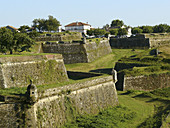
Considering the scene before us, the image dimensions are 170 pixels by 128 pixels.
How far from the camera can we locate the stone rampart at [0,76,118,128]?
2177cm

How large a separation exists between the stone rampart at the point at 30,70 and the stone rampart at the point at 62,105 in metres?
8.64

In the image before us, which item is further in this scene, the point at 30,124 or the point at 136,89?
the point at 136,89

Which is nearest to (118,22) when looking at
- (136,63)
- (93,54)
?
(93,54)

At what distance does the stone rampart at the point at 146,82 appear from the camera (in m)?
44.6

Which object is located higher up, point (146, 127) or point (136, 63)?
point (136, 63)

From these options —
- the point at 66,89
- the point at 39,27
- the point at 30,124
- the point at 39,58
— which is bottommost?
the point at 30,124

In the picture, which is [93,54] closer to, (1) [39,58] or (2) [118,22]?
(1) [39,58]

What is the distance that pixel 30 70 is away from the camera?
34.4m

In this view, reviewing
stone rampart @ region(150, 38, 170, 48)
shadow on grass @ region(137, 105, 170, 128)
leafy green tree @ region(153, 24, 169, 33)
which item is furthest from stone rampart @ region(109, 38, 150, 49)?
shadow on grass @ region(137, 105, 170, 128)

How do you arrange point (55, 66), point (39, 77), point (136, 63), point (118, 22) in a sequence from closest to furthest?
point (39, 77)
point (55, 66)
point (136, 63)
point (118, 22)

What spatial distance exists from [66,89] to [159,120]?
1102 cm

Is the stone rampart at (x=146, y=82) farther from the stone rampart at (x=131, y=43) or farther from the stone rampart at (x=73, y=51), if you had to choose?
the stone rampart at (x=131, y=43)

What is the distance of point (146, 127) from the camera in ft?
86.1

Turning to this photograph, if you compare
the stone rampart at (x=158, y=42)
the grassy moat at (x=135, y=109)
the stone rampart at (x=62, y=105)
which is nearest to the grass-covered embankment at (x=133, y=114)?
the grassy moat at (x=135, y=109)
